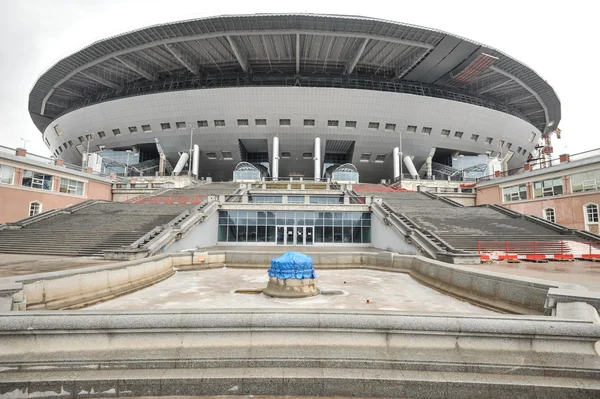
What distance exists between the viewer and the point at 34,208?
30.8 metres

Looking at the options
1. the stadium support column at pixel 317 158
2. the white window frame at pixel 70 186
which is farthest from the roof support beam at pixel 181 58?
the white window frame at pixel 70 186

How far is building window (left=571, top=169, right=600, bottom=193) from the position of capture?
87.6 feet

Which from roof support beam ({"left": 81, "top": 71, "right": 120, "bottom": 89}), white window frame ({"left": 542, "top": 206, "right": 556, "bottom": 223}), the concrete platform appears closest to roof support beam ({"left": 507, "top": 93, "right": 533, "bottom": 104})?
white window frame ({"left": 542, "top": 206, "right": 556, "bottom": 223})

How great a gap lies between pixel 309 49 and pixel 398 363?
55.6 metres

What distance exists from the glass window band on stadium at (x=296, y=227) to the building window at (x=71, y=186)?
19.4 m

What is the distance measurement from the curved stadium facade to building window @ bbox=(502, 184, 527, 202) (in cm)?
2267

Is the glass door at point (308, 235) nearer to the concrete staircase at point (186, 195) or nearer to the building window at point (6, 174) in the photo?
the concrete staircase at point (186, 195)

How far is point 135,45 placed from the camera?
49.5 meters

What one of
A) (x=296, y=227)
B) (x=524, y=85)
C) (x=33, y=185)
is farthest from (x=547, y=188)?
(x=33, y=185)

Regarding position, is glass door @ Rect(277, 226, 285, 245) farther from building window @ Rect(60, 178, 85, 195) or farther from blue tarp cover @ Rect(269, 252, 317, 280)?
building window @ Rect(60, 178, 85, 195)

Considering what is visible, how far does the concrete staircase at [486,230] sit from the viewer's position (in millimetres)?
20109

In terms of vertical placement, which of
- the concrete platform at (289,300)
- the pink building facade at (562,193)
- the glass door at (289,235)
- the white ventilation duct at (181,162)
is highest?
the white ventilation duct at (181,162)

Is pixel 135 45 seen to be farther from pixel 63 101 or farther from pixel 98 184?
pixel 63 101

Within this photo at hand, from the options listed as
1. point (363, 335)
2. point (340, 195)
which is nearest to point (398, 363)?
point (363, 335)
